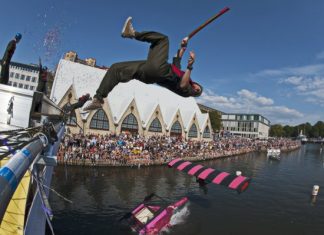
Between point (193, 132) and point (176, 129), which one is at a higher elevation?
point (176, 129)

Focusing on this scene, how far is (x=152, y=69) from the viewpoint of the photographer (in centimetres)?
543

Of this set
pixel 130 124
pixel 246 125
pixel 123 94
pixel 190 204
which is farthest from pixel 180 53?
pixel 246 125

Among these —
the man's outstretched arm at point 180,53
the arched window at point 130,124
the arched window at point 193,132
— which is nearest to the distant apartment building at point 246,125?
the arched window at point 193,132

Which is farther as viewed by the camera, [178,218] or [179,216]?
[179,216]

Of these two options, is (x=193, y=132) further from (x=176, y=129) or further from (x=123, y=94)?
(x=123, y=94)

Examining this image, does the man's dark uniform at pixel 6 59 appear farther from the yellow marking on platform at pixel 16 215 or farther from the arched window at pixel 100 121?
the arched window at pixel 100 121

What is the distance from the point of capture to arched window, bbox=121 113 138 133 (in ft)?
188

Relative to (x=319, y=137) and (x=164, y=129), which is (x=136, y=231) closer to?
(x=164, y=129)

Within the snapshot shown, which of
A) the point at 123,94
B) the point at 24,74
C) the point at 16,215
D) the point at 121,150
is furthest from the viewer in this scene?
the point at 24,74

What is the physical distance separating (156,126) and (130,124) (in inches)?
283

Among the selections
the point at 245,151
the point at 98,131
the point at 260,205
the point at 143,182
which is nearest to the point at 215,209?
the point at 260,205

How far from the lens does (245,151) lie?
3071 inches

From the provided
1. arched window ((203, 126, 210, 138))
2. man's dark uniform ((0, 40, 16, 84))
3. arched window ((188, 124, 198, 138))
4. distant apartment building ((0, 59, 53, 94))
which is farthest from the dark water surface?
distant apartment building ((0, 59, 53, 94))

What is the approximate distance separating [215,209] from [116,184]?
34.6ft
